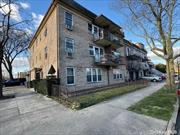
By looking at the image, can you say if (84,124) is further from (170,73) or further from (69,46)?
(170,73)

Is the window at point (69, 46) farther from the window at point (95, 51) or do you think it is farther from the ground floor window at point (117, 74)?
the ground floor window at point (117, 74)

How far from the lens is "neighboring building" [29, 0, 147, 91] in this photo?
14258 millimetres

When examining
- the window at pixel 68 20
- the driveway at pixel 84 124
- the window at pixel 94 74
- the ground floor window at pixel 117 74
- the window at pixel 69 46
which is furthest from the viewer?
the ground floor window at pixel 117 74

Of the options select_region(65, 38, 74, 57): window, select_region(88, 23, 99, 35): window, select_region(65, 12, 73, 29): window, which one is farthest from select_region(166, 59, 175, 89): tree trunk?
select_region(65, 12, 73, 29): window

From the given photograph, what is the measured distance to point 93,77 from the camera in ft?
58.3

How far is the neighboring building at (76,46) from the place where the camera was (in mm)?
14258

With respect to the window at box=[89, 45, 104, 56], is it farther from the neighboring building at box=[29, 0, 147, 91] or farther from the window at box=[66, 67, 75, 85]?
the window at box=[66, 67, 75, 85]

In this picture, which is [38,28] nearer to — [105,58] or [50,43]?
[50,43]

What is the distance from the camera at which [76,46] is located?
15.8m

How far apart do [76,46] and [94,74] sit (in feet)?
14.5

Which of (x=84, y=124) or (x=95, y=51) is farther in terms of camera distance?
(x=95, y=51)

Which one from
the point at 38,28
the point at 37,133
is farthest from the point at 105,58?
the point at 37,133

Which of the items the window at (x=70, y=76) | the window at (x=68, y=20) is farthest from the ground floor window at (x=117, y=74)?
the window at (x=68, y=20)

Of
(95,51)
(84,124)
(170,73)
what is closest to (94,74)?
(95,51)
